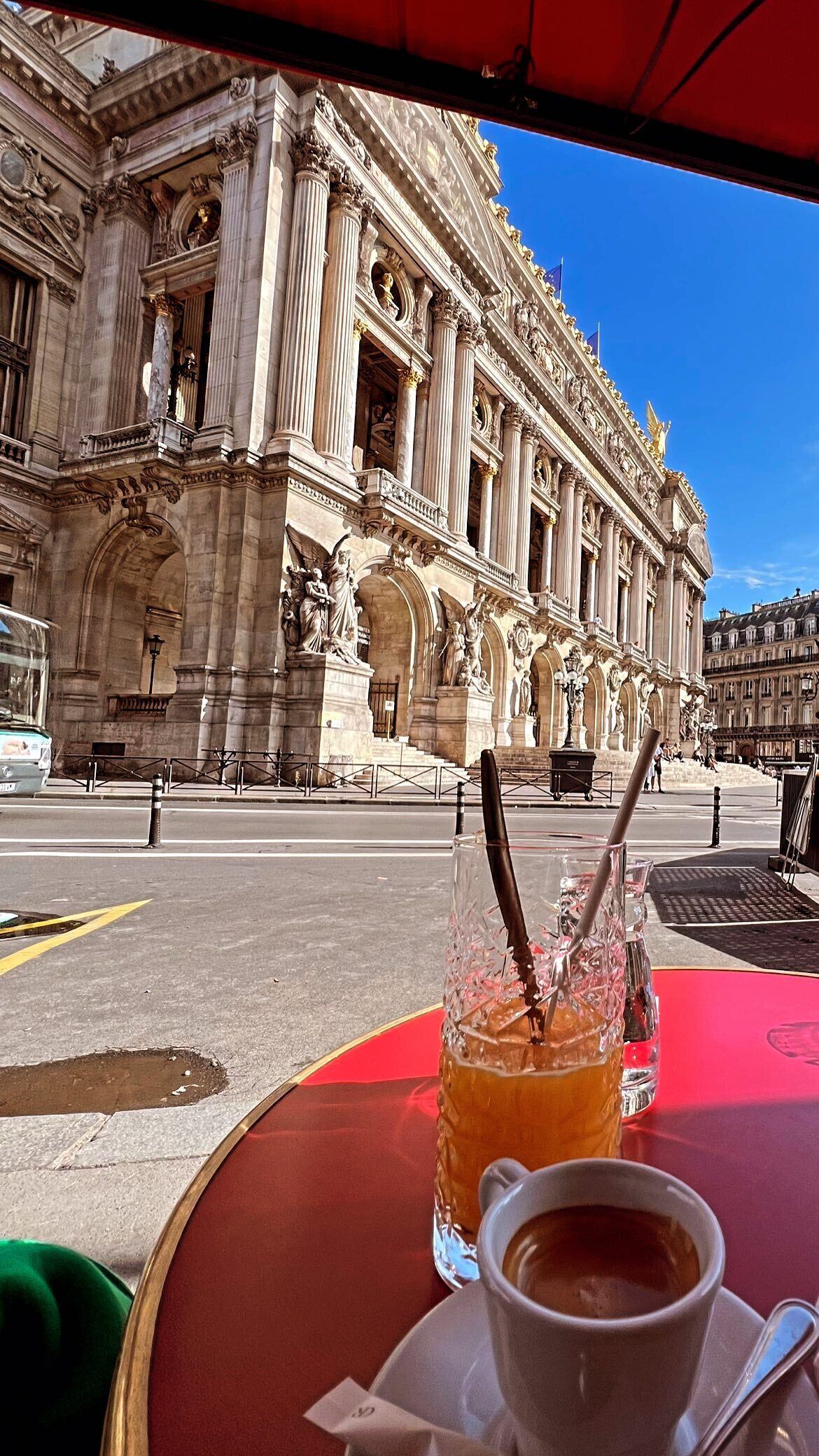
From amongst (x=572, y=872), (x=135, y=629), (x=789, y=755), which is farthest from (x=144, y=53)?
(x=789, y=755)

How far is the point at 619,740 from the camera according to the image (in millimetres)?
43500

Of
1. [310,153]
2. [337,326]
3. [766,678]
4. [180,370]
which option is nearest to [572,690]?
[337,326]

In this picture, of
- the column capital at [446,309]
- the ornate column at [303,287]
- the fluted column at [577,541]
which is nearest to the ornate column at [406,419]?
the column capital at [446,309]

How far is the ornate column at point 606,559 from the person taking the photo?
44062mm

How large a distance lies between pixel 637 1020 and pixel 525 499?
114ft

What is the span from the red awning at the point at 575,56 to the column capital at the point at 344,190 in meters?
23.1

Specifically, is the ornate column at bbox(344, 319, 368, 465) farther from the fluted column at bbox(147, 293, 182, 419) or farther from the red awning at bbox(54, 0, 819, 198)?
the red awning at bbox(54, 0, 819, 198)

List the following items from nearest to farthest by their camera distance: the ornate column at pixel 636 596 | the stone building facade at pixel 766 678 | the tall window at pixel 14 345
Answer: the tall window at pixel 14 345 → the ornate column at pixel 636 596 → the stone building facade at pixel 766 678

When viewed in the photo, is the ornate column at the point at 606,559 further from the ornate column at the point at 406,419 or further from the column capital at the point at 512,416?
the ornate column at the point at 406,419

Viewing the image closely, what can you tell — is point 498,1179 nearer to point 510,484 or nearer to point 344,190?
point 344,190

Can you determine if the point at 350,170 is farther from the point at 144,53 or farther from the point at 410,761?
the point at 410,761

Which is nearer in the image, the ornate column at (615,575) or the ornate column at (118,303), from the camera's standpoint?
the ornate column at (118,303)

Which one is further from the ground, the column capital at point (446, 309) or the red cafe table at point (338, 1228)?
the column capital at point (446, 309)

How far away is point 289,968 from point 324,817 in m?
8.38
